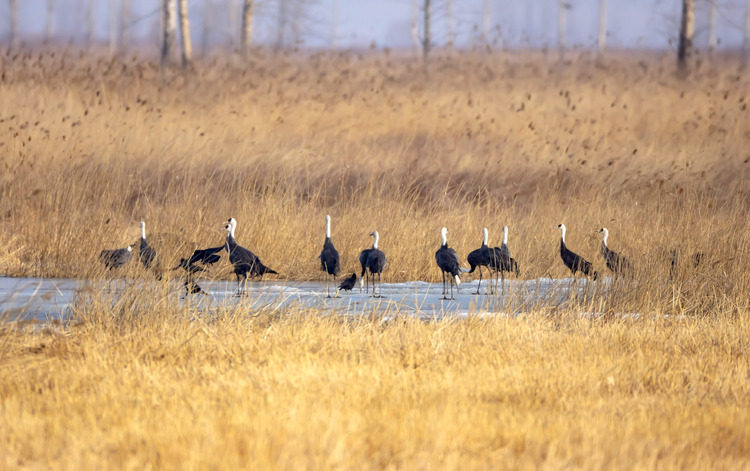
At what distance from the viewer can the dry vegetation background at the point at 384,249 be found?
4.40m

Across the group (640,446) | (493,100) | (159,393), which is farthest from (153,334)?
(493,100)

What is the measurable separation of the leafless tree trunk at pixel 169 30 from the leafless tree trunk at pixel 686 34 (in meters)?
15.0

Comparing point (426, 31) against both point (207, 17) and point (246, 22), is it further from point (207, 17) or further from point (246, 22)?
point (207, 17)

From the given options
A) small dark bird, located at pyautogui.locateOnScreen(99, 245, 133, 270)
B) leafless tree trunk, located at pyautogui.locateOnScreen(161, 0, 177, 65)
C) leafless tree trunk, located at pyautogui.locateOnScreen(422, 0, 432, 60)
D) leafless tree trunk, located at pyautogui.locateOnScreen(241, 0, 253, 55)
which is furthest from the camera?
leafless tree trunk, located at pyautogui.locateOnScreen(422, 0, 432, 60)

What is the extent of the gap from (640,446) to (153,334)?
3.57 meters

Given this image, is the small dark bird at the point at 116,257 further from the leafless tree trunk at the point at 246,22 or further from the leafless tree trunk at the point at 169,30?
the leafless tree trunk at the point at 246,22

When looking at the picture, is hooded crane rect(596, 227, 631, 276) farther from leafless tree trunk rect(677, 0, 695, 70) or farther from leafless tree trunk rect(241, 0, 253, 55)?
leafless tree trunk rect(241, 0, 253, 55)

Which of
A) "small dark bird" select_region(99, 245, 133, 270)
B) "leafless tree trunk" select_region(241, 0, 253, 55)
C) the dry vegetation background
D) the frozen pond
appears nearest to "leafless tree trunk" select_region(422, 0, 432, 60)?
the dry vegetation background

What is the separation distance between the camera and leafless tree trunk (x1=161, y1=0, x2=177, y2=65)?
24.0 meters

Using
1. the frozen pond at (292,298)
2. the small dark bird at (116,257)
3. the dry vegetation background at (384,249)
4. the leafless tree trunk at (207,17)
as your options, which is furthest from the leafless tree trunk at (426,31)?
the leafless tree trunk at (207,17)

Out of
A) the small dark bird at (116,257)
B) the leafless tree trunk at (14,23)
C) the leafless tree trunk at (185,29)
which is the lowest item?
the small dark bird at (116,257)

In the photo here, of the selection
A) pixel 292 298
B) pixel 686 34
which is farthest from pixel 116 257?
pixel 686 34

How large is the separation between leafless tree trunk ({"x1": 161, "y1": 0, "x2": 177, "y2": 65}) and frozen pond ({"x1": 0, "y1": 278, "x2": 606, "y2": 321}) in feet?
51.3

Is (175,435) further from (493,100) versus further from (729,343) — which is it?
(493,100)
